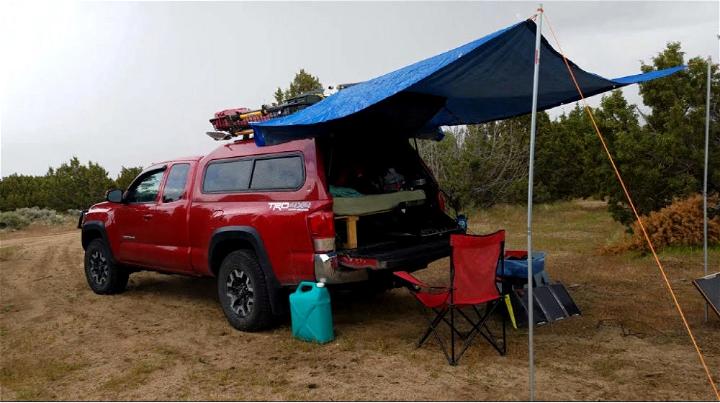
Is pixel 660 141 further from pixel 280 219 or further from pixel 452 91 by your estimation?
pixel 280 219

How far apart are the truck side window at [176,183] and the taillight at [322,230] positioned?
6.72 feet

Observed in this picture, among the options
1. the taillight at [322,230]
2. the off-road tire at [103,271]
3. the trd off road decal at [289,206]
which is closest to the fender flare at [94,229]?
the off-road tire at [103,271]

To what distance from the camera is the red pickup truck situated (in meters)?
4.68

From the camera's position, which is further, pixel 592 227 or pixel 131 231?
pixel 592 227

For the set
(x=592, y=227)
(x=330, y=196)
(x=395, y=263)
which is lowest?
(x=592, y=227)

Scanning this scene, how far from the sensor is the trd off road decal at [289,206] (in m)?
4.68

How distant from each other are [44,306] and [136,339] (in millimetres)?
2253

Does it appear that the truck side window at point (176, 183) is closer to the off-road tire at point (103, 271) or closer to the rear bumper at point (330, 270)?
the off-road tire at point (103, 271)

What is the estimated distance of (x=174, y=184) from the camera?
20.2ft

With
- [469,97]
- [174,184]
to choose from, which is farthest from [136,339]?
[469,97]

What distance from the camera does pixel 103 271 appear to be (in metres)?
7.17

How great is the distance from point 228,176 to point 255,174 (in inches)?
15.7

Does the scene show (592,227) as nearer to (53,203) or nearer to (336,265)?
(336,265)

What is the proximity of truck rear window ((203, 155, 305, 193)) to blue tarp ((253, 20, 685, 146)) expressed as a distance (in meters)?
0.32
